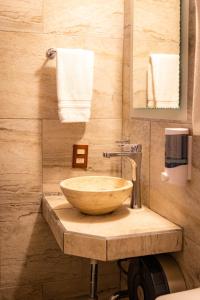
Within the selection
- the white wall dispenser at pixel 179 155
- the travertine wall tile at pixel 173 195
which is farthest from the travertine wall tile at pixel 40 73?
the white wall dispenser at pixel 179 155

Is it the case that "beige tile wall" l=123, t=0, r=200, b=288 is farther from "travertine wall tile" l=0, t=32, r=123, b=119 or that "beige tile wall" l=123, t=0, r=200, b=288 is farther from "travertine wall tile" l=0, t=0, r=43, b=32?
"travertine wall tile" l=0, t=0, r=43, b=32

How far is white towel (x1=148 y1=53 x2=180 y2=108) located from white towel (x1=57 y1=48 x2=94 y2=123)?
13.3 inches

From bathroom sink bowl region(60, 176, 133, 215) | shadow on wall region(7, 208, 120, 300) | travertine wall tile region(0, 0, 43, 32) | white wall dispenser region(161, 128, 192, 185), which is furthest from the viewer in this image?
shadow on wall region(7, 208, 120, 300)

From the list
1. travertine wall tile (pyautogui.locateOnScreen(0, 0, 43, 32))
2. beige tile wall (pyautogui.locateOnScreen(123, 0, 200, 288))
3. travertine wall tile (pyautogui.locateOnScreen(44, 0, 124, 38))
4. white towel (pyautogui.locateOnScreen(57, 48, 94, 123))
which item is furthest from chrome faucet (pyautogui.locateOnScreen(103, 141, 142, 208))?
travertine wall tile (pyautogui.locateOnScreen(0, 0, 43, 32))

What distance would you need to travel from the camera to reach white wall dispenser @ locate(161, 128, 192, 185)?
137 cm

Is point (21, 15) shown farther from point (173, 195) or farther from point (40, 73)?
point (173, 195)

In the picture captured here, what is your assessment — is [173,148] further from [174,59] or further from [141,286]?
[141,286]

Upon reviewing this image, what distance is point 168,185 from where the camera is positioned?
62.2 inches

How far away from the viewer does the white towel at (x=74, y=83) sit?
6.09 feet

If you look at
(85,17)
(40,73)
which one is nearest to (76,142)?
(40,73)

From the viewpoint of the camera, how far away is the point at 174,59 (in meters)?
1.53

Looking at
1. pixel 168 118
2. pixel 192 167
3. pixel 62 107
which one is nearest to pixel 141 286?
pixel 192 167

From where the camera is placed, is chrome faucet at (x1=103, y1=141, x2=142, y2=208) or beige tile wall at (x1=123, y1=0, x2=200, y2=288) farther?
chrome faucet at (x1=103, y1=141, x2=142, y2=208)

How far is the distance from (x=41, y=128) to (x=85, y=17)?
2.16ft
